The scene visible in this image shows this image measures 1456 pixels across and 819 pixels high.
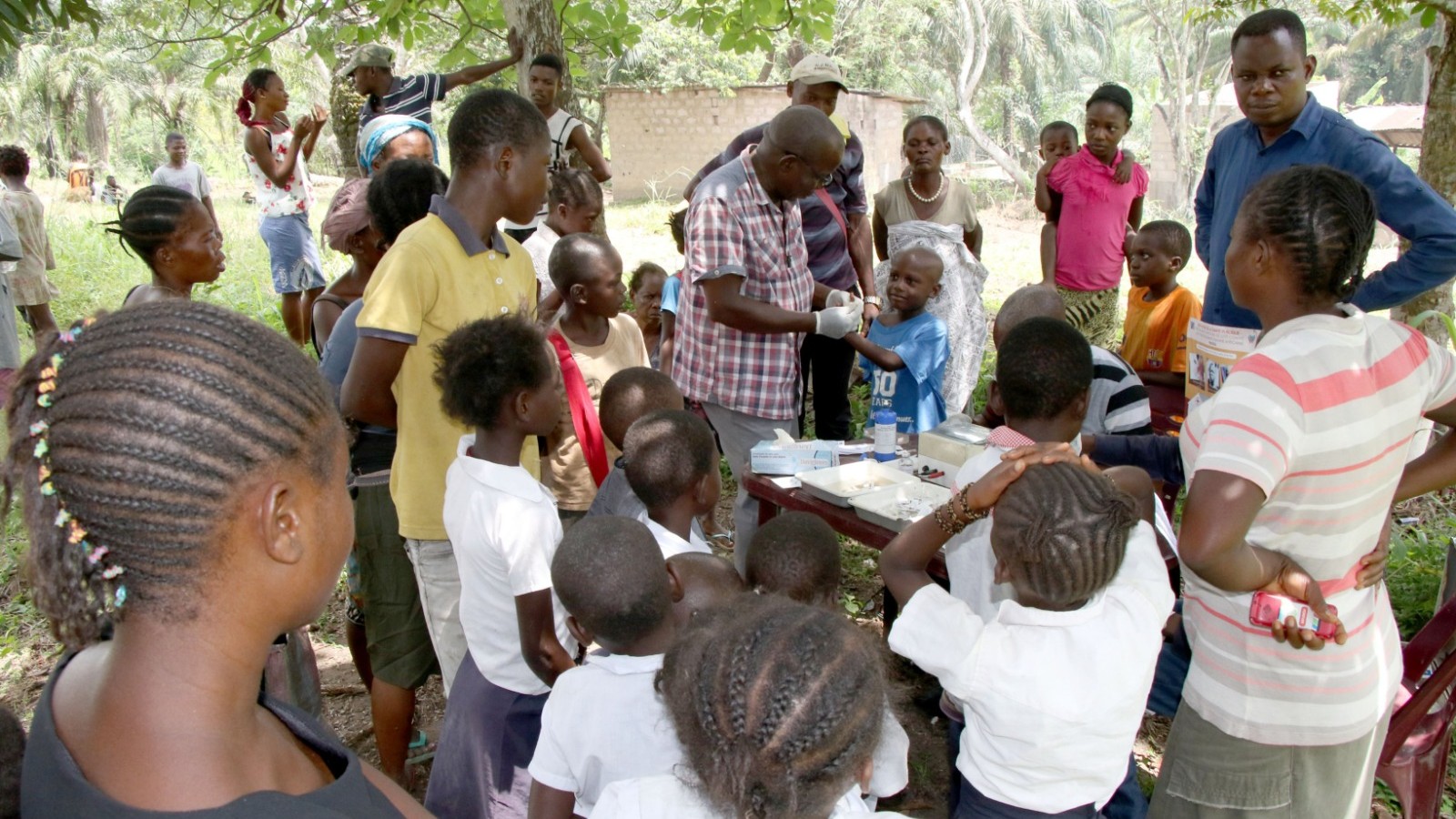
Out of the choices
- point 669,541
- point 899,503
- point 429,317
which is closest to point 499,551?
point 669,541

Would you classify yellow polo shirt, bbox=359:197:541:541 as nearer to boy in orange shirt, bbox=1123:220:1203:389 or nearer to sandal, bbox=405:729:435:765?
sandal, bbox=405:729:435:765

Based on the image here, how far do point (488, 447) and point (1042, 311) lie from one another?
6.57 feet

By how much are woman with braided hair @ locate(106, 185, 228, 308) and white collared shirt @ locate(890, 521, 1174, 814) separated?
2287mm

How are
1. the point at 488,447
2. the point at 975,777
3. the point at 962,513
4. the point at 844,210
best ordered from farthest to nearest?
the point at 844,210, the point at 488,447, the point at 962,513, the point at 975,777

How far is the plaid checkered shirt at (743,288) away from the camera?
10.5ft

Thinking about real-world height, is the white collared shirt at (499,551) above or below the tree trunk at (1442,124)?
below

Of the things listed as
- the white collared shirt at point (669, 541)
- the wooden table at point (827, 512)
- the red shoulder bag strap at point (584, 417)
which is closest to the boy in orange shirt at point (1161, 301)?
the wooden table at point (827, 512)

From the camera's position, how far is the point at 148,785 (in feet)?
2.88

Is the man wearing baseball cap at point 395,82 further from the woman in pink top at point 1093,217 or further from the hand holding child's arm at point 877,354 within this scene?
the woman in pink top at point 1093,217

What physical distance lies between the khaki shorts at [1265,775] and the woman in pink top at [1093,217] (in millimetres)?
3924

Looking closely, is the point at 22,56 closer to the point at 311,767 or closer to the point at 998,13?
the point at 998,13

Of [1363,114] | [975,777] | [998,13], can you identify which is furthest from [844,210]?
[998,13]

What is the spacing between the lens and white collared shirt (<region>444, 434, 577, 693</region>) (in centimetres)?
198

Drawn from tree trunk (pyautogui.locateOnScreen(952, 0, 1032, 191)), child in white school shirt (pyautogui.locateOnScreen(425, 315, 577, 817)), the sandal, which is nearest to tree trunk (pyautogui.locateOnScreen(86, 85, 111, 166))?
tree trunk (pyautogui.locateOnScreen(952, 0, 1032, 191))
